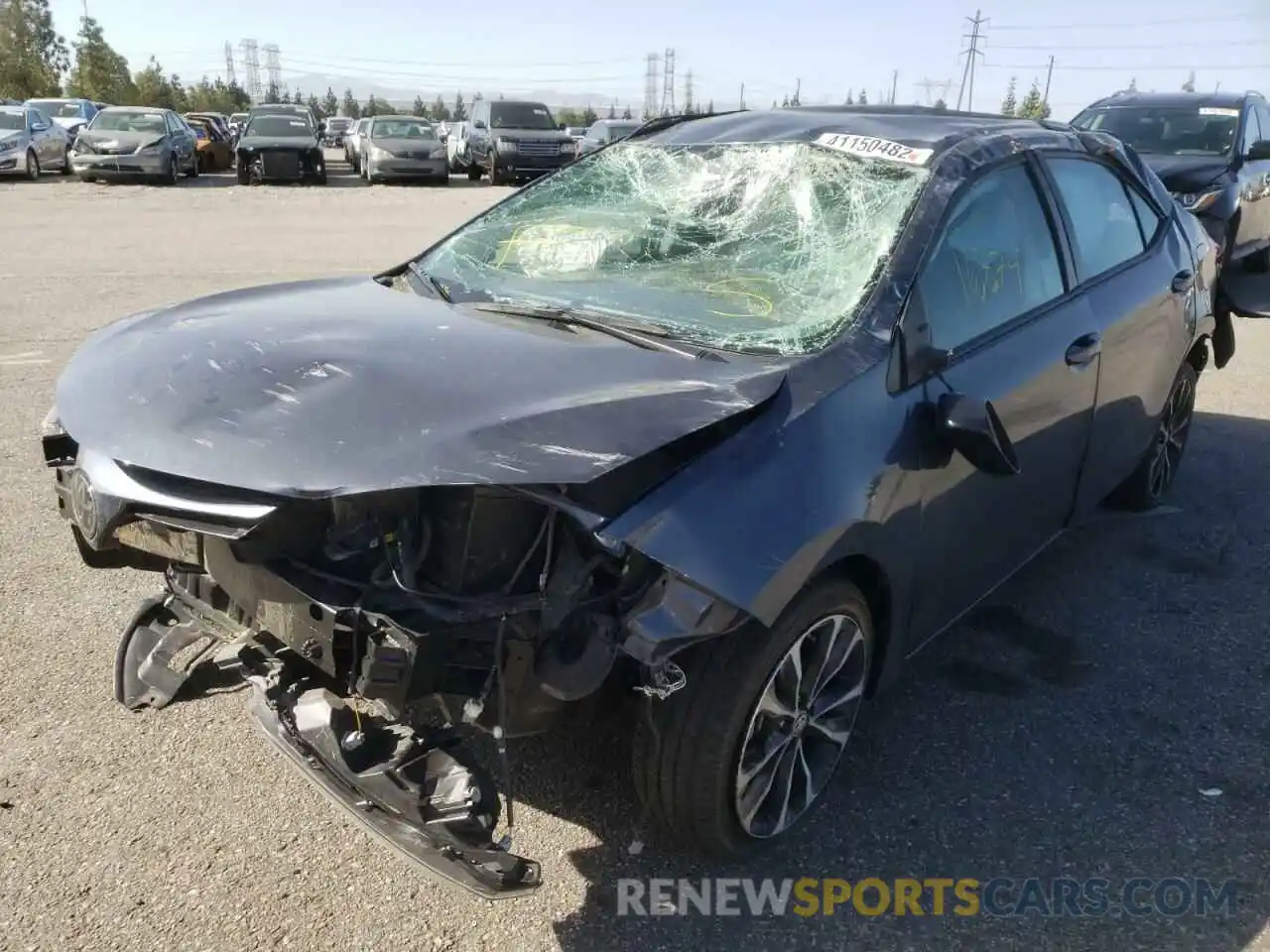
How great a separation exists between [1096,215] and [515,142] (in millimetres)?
20952

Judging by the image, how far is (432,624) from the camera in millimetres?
2146

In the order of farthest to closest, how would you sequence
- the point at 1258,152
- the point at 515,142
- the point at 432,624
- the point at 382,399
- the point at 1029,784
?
the point at 515,142 < the point at 1258,152 < the point at 1029,784 < the point at 382,399 < the point at 432,624

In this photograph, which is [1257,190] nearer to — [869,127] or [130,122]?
[869,127]

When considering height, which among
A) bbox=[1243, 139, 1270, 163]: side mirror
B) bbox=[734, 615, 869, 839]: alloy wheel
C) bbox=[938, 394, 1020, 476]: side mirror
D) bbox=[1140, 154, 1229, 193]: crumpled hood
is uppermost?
bbox=[1243, 139, 1270, 163]: side mirror

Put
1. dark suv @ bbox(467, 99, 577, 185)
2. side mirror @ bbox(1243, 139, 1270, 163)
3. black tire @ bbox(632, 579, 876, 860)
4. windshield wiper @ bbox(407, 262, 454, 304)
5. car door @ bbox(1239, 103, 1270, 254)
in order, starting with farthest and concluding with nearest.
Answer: dark suv @ bbox(467, 99, 577, 185) < side mirror @ bbox(1243, 139, 1270, 163) < car door @ bbox(1239, 103, 1270, 254) < windshield wiper @ bbox(407, 262, 454, 304) < black tire @ bbox(632, 579, 876, 860)

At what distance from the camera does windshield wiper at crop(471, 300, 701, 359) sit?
2660mm

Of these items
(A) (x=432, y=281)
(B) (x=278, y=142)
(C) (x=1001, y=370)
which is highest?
(A) (x=432, y=281)

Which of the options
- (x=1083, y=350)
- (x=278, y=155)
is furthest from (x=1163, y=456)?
(x=278, y=155)

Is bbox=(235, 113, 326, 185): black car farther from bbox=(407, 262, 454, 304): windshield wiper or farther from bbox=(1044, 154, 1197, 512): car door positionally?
bbox=(1044, 154, 1197, 512): car door

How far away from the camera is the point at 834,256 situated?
2904mm

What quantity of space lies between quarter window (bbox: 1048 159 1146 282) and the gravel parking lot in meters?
1.30

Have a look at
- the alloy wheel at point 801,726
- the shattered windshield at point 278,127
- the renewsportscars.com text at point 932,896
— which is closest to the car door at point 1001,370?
the alloy wheel at point 801,726

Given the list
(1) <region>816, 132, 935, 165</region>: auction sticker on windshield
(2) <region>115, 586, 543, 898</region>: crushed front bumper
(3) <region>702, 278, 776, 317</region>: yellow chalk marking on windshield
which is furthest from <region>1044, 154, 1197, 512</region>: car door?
(2) <region>115, 586, 543, 898</region>: crushed front bumper

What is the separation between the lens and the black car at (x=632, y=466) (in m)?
2.13
